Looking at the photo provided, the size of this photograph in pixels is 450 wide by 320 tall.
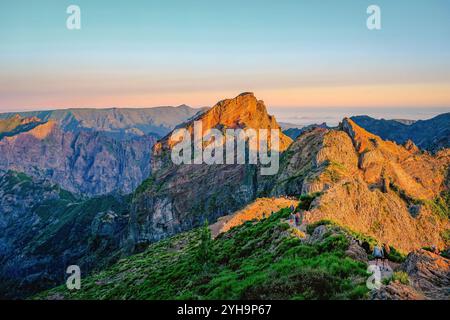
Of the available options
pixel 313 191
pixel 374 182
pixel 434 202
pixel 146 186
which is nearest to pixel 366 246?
pixel 313 191

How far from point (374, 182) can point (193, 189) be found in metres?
73.8

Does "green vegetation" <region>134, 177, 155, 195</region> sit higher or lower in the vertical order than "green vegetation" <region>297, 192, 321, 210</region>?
lower

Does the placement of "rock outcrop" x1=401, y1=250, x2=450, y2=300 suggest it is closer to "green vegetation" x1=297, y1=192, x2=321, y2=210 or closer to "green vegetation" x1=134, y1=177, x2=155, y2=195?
"green vegetation" x1=297, y1=192, x2=321, y2=210

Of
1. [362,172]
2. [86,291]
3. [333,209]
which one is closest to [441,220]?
[362,172]

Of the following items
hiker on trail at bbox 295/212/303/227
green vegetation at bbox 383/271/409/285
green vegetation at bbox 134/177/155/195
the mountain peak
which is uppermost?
the mountain peak

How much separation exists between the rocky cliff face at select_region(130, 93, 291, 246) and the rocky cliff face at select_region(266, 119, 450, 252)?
20126 millimetres

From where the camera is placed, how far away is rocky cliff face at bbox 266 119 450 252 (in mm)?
76656

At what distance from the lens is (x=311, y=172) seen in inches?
3553

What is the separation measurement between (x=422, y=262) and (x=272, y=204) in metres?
55.3

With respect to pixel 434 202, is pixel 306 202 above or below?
above

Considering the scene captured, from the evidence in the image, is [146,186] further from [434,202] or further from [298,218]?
[298,218]

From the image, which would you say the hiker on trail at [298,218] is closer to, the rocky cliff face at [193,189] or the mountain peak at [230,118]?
the rocky cliff face at [193,189]

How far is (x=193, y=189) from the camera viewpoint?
6437 inches

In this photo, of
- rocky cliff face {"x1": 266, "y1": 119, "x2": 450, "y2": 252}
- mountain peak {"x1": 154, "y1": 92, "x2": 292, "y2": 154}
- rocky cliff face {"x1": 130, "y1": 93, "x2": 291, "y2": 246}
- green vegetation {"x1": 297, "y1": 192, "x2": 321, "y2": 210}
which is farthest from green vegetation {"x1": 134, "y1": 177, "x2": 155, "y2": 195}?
green vegetation {"x1": 297, "y1": 192, "x2": 321, "y2": 210}
